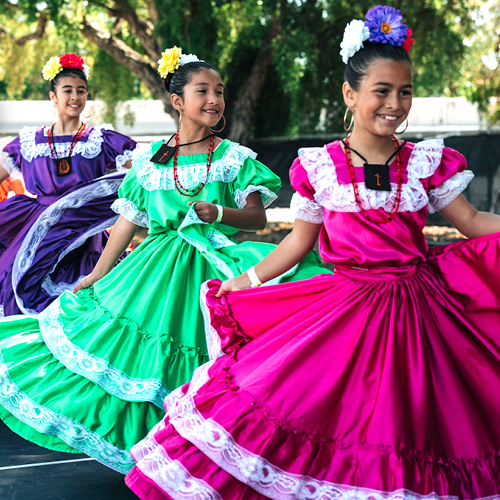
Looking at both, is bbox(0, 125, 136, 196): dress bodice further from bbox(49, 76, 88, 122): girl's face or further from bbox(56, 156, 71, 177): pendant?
bbox(49, 76, 88, 122): girl's face

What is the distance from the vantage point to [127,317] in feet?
9.97

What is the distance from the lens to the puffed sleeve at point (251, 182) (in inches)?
129

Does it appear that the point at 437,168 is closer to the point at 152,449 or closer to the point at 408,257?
the point at 408,257

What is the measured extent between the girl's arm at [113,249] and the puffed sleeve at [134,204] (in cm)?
4

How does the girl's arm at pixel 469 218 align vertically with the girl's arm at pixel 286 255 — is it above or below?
above

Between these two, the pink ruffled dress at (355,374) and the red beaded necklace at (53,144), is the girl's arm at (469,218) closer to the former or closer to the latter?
the pink ruffled dress at (355,374)

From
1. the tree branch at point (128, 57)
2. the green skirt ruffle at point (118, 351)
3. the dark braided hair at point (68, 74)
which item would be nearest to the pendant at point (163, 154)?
the green skirt ruffle at point (118, 351)

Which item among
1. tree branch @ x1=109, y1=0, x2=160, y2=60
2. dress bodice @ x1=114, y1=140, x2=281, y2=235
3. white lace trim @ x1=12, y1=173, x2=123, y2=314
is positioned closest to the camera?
dress bodice @ x1=114, y1=140, x2=281, y2=235

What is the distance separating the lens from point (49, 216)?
4281 millimetres

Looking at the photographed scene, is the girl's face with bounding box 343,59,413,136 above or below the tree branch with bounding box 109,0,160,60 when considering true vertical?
below

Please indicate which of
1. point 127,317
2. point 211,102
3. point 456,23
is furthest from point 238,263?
point 456,23

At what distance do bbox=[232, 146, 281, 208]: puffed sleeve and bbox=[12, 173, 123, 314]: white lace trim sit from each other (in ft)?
3.54

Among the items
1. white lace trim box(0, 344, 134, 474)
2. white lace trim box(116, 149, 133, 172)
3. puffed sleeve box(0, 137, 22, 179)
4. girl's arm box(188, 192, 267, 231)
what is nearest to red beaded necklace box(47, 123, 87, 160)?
puffed sleeve box(0, 137, 22, 179)

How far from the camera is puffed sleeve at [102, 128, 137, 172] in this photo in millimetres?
4477
